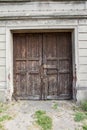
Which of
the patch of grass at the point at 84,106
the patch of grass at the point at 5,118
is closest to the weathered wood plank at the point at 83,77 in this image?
the patch of grass at the point at 84,106

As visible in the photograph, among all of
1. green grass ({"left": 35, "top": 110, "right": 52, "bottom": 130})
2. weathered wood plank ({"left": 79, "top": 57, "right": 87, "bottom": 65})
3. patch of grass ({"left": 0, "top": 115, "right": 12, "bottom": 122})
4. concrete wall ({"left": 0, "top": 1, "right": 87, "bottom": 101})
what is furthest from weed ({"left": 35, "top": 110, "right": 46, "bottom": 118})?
weathered wood plank ({"left": 79, "top": 57, "right": 87, "bottom": 65})

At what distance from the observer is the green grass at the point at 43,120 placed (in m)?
5.05

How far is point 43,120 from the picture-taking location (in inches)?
209

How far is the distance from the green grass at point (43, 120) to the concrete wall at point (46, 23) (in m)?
1.30

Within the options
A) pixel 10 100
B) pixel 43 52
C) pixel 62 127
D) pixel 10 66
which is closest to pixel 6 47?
pixel 10 66

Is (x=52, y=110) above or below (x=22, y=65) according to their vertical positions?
below

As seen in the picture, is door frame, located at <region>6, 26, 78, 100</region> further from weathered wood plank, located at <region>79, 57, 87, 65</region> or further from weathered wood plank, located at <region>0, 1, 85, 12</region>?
weathered wood plank, located at <region>0, 1, 85, 12</region>

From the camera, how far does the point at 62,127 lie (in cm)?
507

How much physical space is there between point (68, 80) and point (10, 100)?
1890 millimetres

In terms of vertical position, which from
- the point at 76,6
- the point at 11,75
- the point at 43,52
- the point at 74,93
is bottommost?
the point at 74,93

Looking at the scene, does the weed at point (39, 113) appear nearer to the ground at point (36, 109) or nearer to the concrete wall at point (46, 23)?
the ground at point (36, 109)

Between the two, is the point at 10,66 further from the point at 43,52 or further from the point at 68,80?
the point at 68,80

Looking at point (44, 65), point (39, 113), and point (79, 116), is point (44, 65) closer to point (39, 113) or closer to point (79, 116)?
point (39, 113)

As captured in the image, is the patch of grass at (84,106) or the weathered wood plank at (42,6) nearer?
the patch of grass at (84,106)
